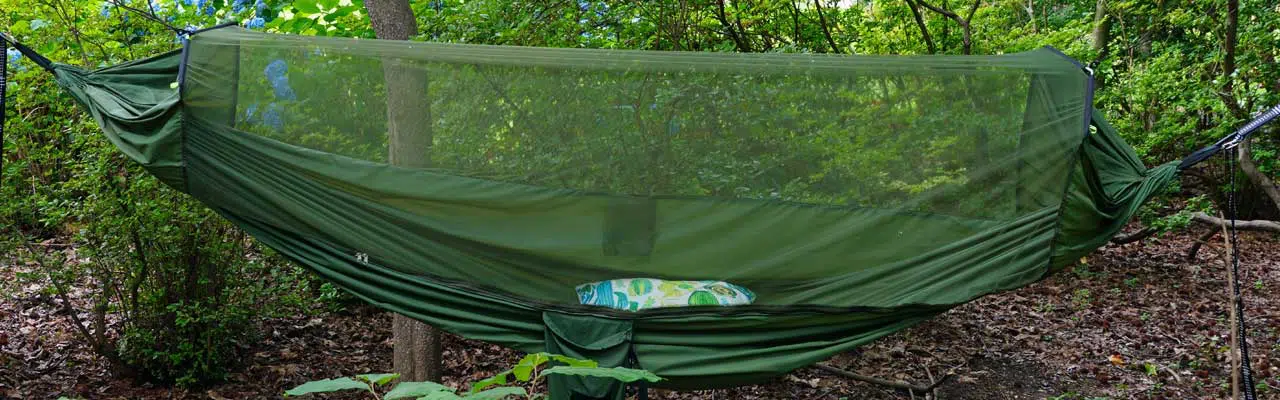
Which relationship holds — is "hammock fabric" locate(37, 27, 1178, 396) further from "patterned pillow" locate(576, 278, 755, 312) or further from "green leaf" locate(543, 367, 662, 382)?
"green leaf" locate(543, 367, 662, 382)

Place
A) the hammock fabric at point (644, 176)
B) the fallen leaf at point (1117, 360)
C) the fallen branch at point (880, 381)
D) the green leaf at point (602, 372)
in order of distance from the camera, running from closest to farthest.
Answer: the green leaf at point (602, 372), the hammock fabric at point (644, 176), the fallen branch at point (880, 381), the fallen leaf at point (1117, 360)

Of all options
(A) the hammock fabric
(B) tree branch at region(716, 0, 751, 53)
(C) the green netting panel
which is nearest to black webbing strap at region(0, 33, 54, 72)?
(A) the hammock fabric

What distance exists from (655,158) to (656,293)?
0.32 m

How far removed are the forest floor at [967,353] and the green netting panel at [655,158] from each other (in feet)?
3.32

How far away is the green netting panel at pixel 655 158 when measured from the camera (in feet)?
7.03

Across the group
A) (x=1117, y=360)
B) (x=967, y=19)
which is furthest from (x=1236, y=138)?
(x=967, y=19)

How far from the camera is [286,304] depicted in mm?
3070

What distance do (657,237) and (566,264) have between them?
23 cm

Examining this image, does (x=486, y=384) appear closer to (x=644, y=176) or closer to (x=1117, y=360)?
(x=644, y=176)

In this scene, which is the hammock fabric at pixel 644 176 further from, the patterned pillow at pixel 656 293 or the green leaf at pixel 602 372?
the green leaf at pixel 602 372

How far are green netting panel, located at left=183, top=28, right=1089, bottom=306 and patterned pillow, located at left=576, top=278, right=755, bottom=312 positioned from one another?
0.03m

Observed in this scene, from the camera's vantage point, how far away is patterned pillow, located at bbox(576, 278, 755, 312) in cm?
213

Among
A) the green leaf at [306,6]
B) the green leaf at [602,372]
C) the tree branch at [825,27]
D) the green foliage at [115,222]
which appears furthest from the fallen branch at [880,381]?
the green leaf at [306,6]

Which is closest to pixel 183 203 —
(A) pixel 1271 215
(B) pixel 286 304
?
(B) pixel 286 304
